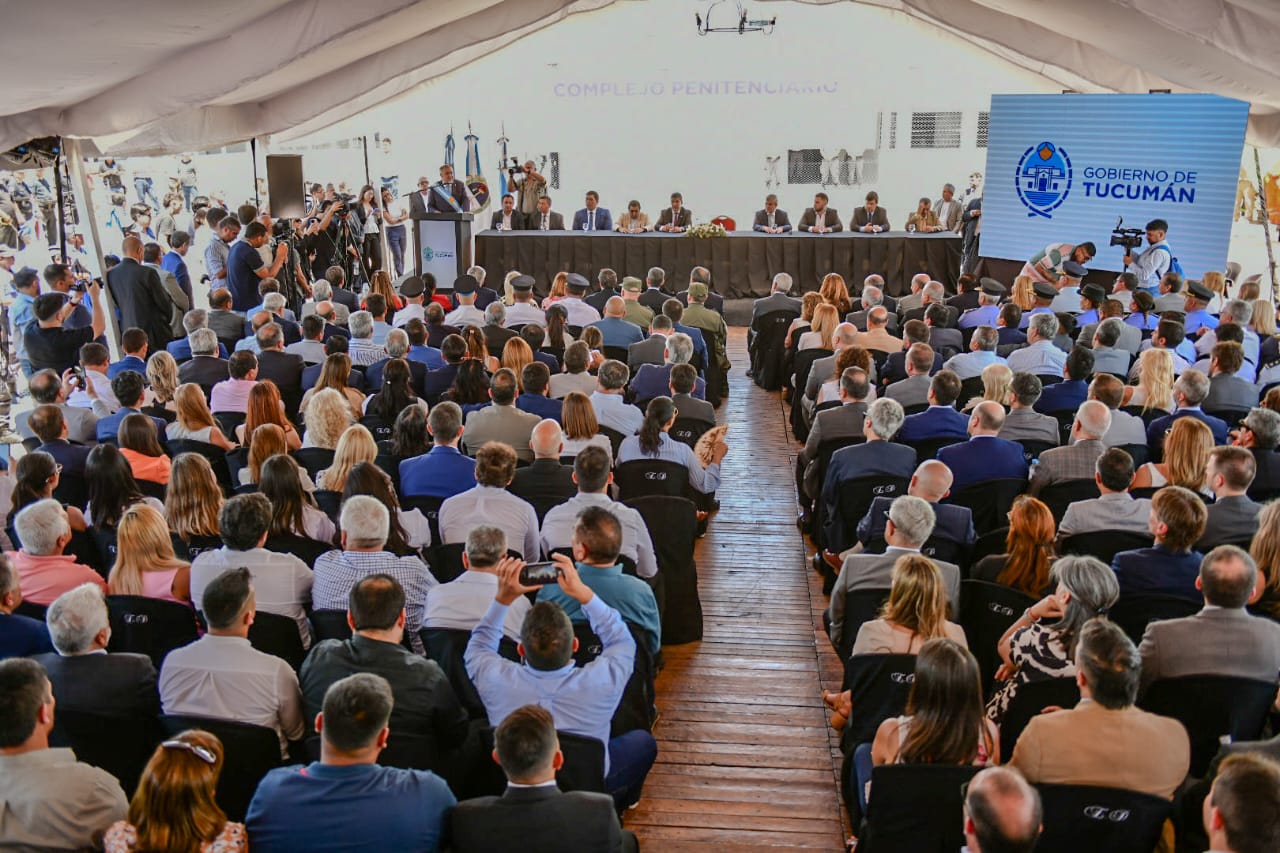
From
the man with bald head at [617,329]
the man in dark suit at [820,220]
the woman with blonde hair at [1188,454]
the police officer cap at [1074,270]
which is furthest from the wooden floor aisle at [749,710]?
the man in dark suit at [820,220]

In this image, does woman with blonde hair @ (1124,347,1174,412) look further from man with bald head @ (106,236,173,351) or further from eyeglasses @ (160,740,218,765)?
man with bald head @ (106,236,173,351)

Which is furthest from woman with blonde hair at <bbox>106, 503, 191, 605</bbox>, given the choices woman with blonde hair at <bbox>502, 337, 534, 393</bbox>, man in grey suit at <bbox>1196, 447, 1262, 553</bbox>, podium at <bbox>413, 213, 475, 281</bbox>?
podium at <bbox>413, 213, 475, 281</bbox>

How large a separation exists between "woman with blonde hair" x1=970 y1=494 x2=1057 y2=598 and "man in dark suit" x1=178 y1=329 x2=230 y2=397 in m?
5.71

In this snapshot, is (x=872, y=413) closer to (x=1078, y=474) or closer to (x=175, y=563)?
(x=1078, y=474)

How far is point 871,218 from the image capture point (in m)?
16.5

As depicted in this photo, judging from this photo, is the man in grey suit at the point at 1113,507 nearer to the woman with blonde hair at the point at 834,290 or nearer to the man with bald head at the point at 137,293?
the woman with blonde hair at the point at 834,290

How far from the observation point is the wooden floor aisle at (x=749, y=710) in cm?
420

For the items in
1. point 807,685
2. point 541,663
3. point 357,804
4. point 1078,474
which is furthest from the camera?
point 1078,474

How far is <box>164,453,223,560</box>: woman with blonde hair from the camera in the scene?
4855 mm

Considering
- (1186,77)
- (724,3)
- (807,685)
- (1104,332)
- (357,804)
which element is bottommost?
(807,685)

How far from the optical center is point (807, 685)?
17.4ft

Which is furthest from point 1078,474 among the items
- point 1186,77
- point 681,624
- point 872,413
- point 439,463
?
point 1186,77

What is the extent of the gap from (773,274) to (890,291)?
172 centimetres

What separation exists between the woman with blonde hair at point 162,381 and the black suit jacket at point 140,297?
11.3 ft
